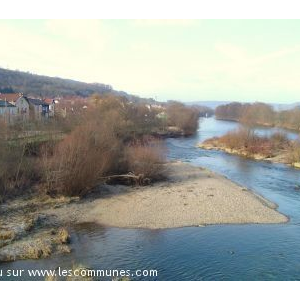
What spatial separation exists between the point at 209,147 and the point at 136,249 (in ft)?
110

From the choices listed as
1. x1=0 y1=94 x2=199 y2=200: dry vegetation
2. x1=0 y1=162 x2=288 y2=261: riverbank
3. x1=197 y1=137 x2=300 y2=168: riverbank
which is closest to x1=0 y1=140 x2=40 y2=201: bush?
x1=0 y1=94 x2=199 y2=200: dry vegetation

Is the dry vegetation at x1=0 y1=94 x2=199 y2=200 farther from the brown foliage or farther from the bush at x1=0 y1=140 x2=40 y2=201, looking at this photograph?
the brown foliage

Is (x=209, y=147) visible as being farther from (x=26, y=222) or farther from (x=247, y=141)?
(x=26, y=222)

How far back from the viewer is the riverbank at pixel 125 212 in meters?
14.6

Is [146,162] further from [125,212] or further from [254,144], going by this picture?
[254,144]

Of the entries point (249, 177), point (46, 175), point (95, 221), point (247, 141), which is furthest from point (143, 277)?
point (247, 141)

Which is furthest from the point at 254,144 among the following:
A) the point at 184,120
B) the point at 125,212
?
the point at 125,212

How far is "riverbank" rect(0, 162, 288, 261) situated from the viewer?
47.9ft

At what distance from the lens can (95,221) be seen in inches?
687

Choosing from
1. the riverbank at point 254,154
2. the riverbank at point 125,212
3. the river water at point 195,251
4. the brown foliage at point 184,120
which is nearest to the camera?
the river water at point 195,251

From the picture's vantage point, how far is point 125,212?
18688mm

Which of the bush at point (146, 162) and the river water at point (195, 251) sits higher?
the bush at point (146, 162)

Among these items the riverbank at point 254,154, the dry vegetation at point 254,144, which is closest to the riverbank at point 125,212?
the riverbank at point 254,154

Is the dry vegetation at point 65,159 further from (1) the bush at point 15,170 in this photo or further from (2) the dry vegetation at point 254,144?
(2) the dry vegetation at point 254,144
